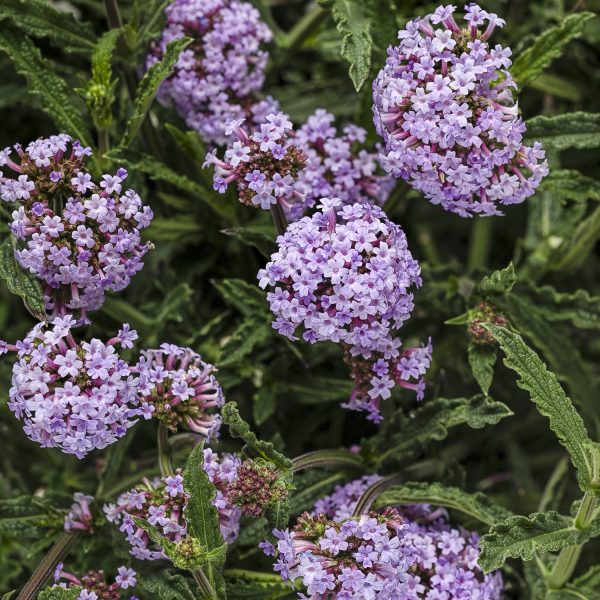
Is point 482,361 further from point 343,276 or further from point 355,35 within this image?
point 355,35

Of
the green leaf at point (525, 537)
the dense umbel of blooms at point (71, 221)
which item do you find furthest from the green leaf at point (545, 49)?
the green leaf at point (525, 537)

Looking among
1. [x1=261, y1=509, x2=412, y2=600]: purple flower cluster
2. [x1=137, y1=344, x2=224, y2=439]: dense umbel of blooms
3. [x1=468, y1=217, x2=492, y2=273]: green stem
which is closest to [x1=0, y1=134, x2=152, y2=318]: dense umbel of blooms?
[x1=137, y1=344, x2=224, y2=439]: dense umbel of blooms

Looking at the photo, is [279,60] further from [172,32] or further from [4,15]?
[4,15]

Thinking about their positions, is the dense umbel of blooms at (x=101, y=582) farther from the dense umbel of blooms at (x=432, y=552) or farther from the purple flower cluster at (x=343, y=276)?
the purple flower cluster at (x=343, y=276)

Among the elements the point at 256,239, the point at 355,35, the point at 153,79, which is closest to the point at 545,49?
the point at 355,35

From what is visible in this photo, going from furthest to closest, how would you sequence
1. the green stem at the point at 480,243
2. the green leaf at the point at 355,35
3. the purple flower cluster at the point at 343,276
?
the green stem at the point at 480,243 < the green leaf at the point at 355,35 < the purple flower cluster at the point at 343,276

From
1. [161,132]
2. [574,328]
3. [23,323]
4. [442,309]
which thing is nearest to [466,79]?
[442,309]

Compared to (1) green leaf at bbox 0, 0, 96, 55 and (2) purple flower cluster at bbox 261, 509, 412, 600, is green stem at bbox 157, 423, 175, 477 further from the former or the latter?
(1) green leaf at bbox 0, 0, 96, 55
